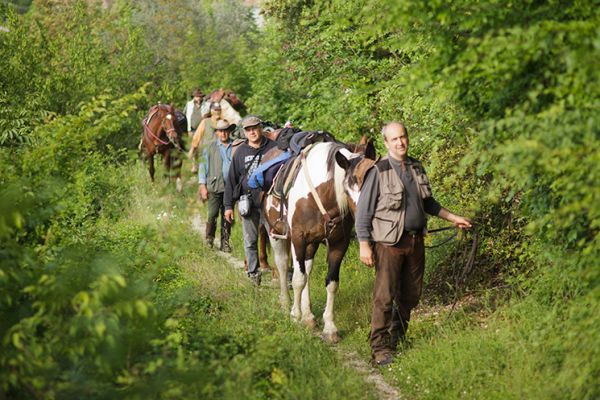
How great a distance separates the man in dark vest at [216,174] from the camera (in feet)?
39.5

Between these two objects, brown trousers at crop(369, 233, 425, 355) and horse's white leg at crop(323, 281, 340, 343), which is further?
horse's white leg at crop(323, 281, 340, 343)

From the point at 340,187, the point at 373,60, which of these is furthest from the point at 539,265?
the point at 373,60

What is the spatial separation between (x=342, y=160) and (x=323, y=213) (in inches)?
30.7

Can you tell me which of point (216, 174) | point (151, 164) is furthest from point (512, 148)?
point (151, 164)

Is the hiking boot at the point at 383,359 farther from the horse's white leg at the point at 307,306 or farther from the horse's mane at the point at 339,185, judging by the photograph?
the horse's mane at the point at 339,185

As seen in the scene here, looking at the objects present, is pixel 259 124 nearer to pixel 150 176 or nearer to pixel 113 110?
pixel 113 110

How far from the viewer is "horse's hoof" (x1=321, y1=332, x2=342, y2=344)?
865 centimetres

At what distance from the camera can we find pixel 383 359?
25.3 feet

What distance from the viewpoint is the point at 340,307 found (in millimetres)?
9672

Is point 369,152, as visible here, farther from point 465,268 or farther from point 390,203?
point 465,268

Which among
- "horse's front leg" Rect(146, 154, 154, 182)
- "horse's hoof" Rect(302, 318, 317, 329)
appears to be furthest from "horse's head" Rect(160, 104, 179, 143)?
"horse's hoof" Rect(302, 318, 317, 329)

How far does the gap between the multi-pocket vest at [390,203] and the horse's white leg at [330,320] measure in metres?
1.56

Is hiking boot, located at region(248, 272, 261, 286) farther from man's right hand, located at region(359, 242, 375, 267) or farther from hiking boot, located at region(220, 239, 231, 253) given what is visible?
man's right hand, located at region(359, 242, 375, 267)

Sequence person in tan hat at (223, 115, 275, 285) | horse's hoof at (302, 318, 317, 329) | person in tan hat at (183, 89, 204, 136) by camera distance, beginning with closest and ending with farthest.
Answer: horse's hoof at (302, 318, 317, 329), person in tan hat at (223, 115, 275, 285), person in tan hat at (183, 89, 204, 136)
